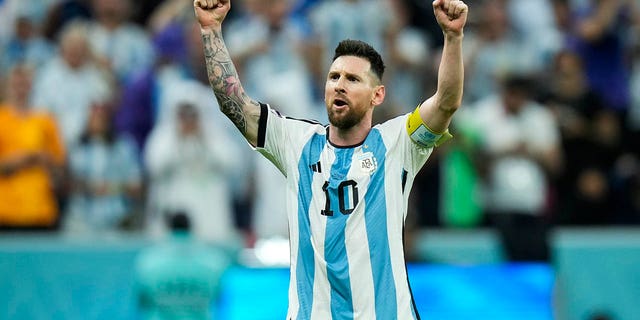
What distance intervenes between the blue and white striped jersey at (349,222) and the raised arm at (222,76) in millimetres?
79

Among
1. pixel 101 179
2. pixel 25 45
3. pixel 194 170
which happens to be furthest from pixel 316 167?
pixel 25 45

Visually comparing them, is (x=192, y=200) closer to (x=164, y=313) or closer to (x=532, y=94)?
(x=164, y=313)

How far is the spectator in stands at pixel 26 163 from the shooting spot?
12.1 meters

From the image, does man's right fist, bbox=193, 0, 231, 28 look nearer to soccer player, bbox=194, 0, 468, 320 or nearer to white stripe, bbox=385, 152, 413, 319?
soccer player, bbox=194, 0, 468, 320

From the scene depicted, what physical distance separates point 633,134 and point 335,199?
7.59m

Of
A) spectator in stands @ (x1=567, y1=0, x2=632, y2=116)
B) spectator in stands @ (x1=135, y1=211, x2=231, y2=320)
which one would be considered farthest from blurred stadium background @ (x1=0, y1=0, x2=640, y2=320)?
spectator in stands @ (x1=135, y1=211, x2=231, y2=320)

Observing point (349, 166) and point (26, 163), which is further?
point (26, 163)

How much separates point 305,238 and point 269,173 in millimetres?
5752

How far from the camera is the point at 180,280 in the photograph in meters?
9.91

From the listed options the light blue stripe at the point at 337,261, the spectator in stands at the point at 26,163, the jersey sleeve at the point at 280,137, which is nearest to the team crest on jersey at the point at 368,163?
the light blue stripe at the point at 337,261

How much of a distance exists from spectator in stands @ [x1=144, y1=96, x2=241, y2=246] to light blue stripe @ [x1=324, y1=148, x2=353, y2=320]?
18.7 ft

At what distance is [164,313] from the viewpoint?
985 cm

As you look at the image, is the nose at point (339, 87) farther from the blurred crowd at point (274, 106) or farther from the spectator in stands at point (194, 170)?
the spectator in stands at point (194, 170)

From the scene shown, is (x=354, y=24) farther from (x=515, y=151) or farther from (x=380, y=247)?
(x=380, y=247)
